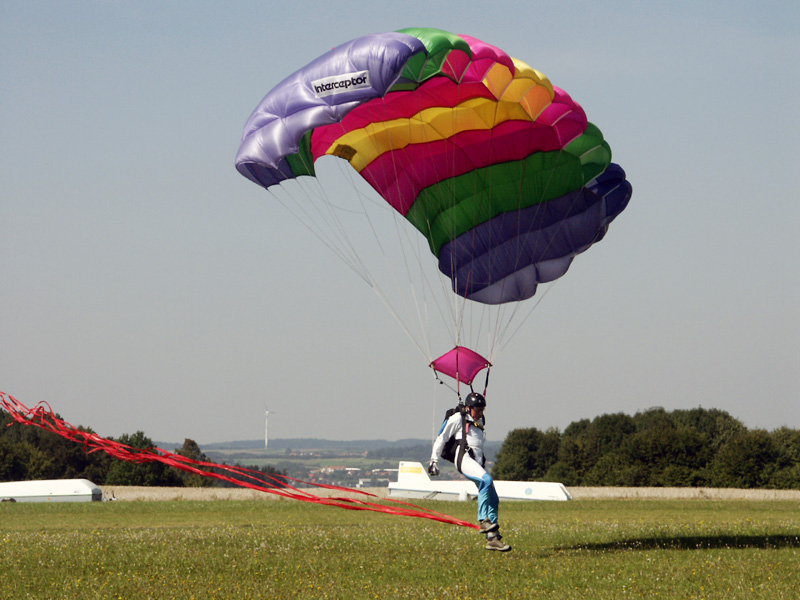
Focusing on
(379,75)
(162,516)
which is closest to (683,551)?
(379,75)

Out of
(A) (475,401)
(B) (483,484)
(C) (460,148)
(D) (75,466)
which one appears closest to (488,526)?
(B) (483,484)

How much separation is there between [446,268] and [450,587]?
9618mm

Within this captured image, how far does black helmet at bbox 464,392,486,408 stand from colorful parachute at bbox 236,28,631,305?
11.1ft

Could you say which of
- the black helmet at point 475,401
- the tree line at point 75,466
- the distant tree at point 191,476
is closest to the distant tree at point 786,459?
the tree line at point 75,466

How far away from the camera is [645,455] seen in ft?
286

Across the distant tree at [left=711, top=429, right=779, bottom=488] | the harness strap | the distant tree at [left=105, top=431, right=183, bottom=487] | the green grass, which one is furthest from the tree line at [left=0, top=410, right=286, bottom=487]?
the harness strap

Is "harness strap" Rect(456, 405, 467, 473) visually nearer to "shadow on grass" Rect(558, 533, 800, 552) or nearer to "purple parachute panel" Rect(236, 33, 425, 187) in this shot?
"shadow on grass" Rect(558, 533, 800, 552)

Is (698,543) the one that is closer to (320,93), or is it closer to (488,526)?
(488,526)

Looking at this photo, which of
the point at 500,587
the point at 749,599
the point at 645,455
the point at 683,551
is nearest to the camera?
the point at 749,599

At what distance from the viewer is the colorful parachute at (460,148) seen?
48.3ft

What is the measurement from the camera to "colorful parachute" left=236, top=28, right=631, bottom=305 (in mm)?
14727

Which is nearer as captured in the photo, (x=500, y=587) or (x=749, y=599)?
(x=749, y=599)

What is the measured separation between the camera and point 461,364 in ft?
52.2

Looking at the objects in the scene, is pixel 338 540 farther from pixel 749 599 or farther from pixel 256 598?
pixel 749 599
